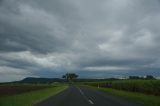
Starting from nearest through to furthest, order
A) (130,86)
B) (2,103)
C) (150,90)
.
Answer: (2,103)
(150,90)
(130,86)

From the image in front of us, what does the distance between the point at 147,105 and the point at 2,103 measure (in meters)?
11.4

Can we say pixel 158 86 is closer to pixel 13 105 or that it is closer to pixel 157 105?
pixel 157 105

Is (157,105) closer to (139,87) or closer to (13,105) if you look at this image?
(13,105)

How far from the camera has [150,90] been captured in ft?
151

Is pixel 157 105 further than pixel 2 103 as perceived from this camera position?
Yes

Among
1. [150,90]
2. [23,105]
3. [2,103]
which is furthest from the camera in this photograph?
[150,90]

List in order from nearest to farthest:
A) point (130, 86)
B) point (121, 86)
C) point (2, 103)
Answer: point (2, 103) → point (130, 86) → point (121, 86)

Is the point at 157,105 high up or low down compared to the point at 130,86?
down

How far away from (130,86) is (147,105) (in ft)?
125

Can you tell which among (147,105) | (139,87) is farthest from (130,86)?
(147,105)

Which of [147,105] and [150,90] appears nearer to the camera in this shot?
[147,105]

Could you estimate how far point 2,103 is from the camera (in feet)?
60.1

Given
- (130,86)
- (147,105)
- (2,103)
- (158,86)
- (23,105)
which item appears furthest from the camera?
(130,86)

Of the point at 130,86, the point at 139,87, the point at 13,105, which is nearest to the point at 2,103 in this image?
the point at 13,105
